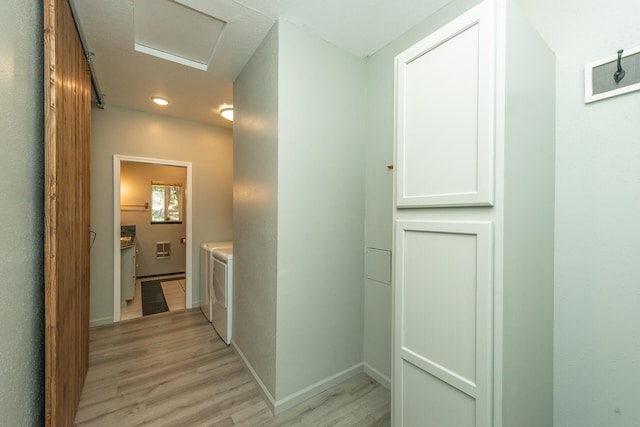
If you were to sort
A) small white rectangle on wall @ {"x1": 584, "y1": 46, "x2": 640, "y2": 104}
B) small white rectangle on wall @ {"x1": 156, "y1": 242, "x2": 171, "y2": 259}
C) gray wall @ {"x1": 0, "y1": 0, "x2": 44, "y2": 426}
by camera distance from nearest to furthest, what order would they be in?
gray wall @ {"x1": 0, "y1": 0, "x2": 44, "y2": 426}
small white rectangle on wall @ {"x1": 584, "y1": 46, "x2": 640, "y2": 104}
small white rectangle on wall @ {"x1": 156, "y1": 242, "x2": 171, "y2": 259}

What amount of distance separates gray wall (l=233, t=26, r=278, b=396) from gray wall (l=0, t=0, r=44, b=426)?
1.06 meters

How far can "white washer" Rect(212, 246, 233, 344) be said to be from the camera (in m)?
2.43

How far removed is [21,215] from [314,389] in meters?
1.83

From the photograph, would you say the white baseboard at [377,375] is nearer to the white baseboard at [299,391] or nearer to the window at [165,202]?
the white baseboard at [299,391]

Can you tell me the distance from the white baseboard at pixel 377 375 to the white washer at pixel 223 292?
1299 millimetres

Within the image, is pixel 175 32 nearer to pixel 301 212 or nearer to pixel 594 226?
pixel 301 212

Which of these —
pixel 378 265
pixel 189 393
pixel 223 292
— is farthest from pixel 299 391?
pixel 223 292

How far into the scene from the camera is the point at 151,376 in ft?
6.63

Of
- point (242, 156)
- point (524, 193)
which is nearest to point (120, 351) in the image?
point (242, 156)

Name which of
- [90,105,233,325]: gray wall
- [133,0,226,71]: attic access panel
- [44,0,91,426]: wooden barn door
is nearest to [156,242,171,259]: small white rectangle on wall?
[90,105,233,325]: gray wall

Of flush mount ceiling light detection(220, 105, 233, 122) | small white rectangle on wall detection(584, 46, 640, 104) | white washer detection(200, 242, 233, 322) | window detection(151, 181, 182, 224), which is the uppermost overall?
flush mount ceiling light detection(220, 105, 233, 122)

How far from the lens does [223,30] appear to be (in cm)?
176

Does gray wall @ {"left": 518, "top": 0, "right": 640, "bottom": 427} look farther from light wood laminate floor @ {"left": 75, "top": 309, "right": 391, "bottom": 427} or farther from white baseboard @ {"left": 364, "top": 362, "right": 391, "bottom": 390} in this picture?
light wood laminate floor @ {"left": 75, "top": 309, "right": 391, "bottom": 427}

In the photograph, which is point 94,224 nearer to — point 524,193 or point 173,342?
point 173,342
